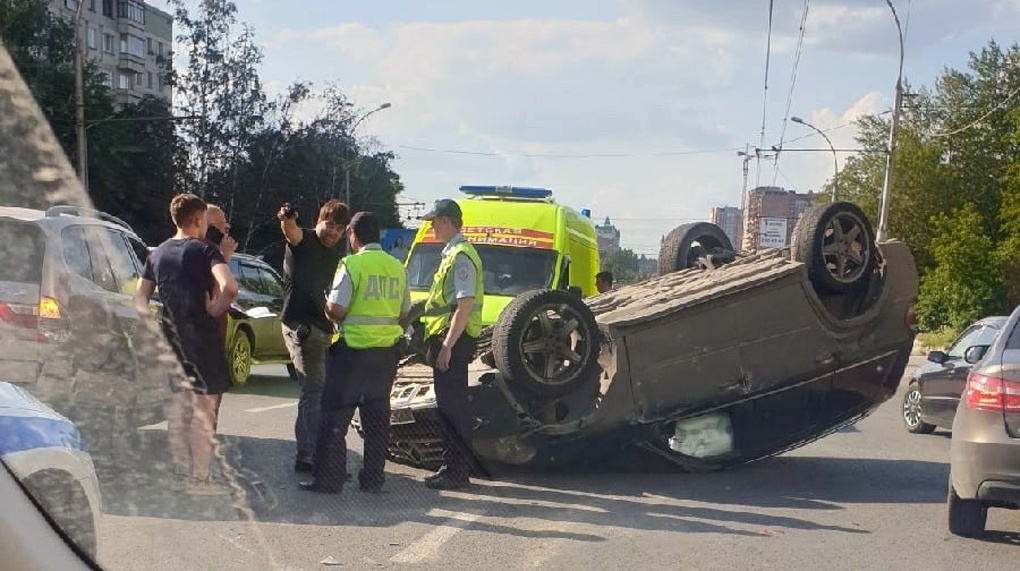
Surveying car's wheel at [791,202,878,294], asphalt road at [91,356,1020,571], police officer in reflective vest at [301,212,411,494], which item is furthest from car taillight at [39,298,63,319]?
car's wheel at [791,202,878,294]

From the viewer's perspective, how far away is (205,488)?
2.69 metres

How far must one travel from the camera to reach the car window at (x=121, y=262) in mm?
2182

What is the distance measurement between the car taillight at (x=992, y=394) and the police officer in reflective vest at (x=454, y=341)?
115 inches

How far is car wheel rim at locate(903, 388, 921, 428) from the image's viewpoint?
40.3 feet

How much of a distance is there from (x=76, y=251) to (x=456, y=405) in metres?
5.40

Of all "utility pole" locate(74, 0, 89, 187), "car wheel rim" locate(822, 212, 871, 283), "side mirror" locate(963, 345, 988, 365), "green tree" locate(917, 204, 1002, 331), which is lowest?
"green tree" locate(917, 204, 1002, 331)

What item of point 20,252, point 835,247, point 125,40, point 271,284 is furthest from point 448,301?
point 20,252

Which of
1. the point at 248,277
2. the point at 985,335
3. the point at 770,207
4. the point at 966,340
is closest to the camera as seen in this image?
the point at 248,277

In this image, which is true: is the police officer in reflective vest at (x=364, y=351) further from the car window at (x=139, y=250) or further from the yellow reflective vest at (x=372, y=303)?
the car window at (x=139, y=250)

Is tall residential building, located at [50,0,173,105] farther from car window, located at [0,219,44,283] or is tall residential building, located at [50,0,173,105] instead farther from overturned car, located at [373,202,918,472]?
overturned car, located at [373,202,918,472]

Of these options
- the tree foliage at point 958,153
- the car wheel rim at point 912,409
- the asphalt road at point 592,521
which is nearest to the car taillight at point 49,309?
the asphalt road at point 592,521

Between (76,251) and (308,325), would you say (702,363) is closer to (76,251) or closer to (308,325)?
(308,325)

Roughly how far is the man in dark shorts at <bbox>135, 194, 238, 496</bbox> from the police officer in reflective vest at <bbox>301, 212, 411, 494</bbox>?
3.00 m

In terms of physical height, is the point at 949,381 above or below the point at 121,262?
below
